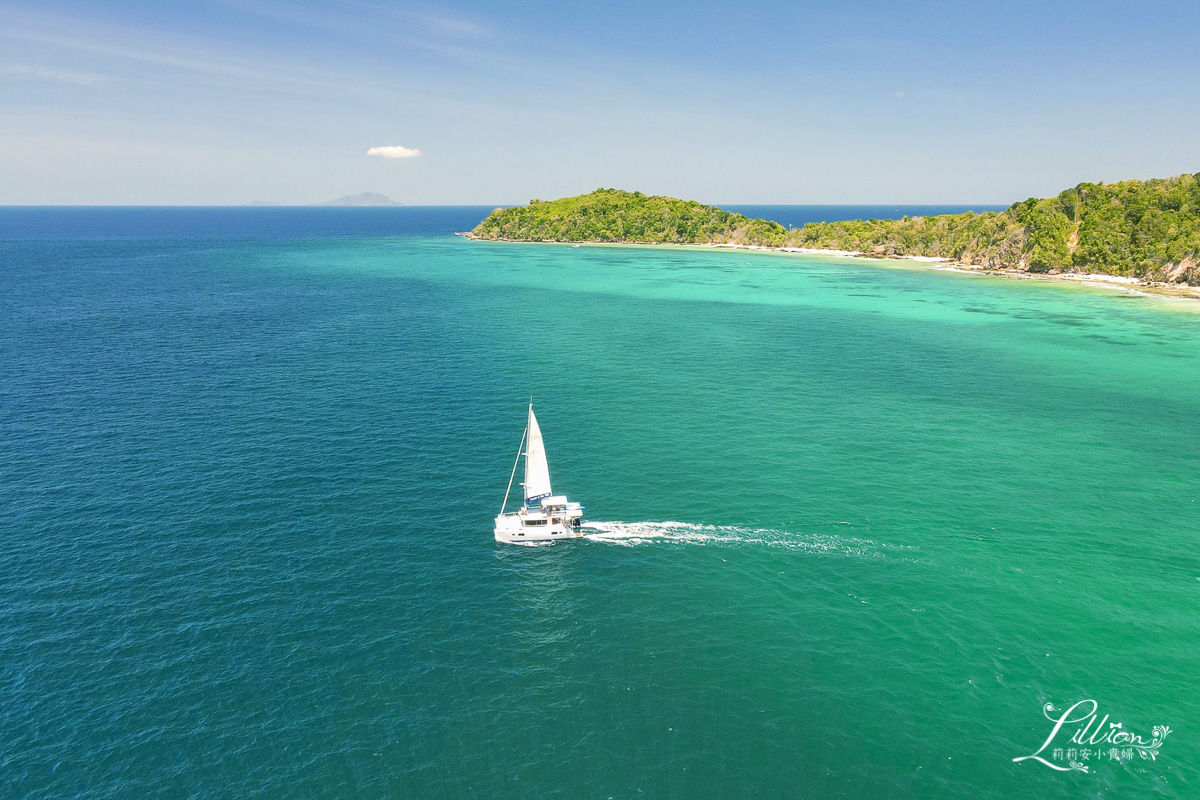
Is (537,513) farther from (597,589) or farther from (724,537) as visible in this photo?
(724,537)

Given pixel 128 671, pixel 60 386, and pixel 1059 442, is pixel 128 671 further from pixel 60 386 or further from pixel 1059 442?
pixel 1059 442

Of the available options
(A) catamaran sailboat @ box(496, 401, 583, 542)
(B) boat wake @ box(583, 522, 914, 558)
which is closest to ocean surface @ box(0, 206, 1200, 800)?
(B) boat wake @ box(583, 522, 914, 558)

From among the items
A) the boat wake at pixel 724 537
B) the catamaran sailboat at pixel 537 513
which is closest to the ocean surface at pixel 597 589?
the boat wake at pixel 724 537

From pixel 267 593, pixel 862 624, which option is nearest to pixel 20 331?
pixel 267 593

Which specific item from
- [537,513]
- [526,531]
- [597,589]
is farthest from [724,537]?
[526,531]

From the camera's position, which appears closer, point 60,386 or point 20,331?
point 60,386

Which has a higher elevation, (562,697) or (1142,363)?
(1142,363)
